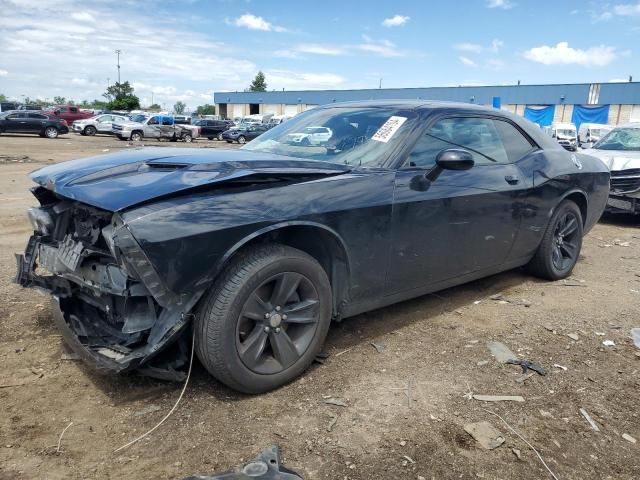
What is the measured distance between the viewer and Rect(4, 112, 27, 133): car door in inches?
1087

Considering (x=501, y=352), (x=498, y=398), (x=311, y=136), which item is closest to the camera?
(x=498, y=398)

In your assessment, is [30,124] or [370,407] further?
[30,124]

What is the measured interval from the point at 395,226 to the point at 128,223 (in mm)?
1641

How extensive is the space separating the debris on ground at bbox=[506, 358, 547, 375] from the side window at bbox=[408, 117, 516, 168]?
1422mm

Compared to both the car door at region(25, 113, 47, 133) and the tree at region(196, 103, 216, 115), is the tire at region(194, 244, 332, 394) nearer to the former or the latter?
the car door at region(25, 113, 47, 133)

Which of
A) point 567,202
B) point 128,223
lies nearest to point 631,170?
Result: point 567,202

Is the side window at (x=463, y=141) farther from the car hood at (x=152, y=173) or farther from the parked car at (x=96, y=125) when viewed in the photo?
the parked car at (x=96, y=125)

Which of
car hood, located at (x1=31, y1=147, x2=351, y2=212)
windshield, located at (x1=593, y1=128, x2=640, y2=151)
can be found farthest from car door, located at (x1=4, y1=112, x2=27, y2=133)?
car hood, located at (x1=31, y1=147, x2=351, y2=212)

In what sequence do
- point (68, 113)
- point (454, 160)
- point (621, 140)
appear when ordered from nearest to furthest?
point (454, 160)
point (621, 140)
point (68, 113)

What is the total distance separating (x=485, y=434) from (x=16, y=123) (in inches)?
1220

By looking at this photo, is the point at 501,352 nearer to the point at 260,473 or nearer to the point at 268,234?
the point at 268,234

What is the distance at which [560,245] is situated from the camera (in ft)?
16.8

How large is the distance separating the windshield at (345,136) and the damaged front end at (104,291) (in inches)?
56.8

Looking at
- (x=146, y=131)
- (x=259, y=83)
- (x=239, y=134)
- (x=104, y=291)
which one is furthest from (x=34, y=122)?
(x=259, y=83)
